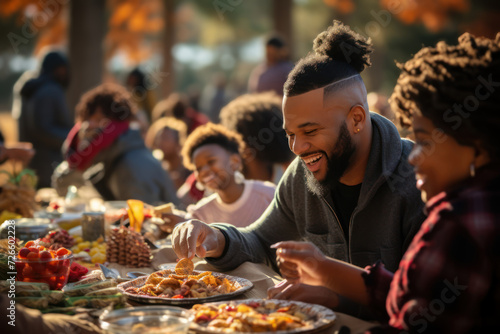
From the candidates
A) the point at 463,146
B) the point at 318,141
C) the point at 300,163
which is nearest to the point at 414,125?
the point at 463,146

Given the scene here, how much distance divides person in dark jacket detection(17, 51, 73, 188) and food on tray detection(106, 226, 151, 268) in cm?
496

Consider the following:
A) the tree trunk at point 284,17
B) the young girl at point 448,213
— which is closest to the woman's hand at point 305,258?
the young girl at point 448,213

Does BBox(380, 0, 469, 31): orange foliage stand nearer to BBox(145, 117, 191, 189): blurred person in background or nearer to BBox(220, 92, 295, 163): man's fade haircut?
BBox(145, 117, 191, 189): blurred person in background

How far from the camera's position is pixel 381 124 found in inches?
115

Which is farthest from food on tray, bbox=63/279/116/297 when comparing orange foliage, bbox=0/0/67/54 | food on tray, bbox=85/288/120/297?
orange foliage, bbox=0/0/67/54

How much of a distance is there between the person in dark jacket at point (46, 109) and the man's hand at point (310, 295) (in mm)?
6192

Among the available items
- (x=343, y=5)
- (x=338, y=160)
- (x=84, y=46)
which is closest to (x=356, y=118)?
(x=338, y=160)

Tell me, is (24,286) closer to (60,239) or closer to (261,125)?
(60,239)

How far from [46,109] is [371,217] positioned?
6.10m

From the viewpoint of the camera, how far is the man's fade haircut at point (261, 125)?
16.7 ft

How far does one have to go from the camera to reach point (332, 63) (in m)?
2.83

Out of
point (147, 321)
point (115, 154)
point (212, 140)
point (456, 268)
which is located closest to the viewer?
point (456, 268)

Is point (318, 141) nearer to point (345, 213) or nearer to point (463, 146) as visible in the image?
point (345, 213)

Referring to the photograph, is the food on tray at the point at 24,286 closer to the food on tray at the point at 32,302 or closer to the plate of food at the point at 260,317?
the food on tray at the point at 32,302
